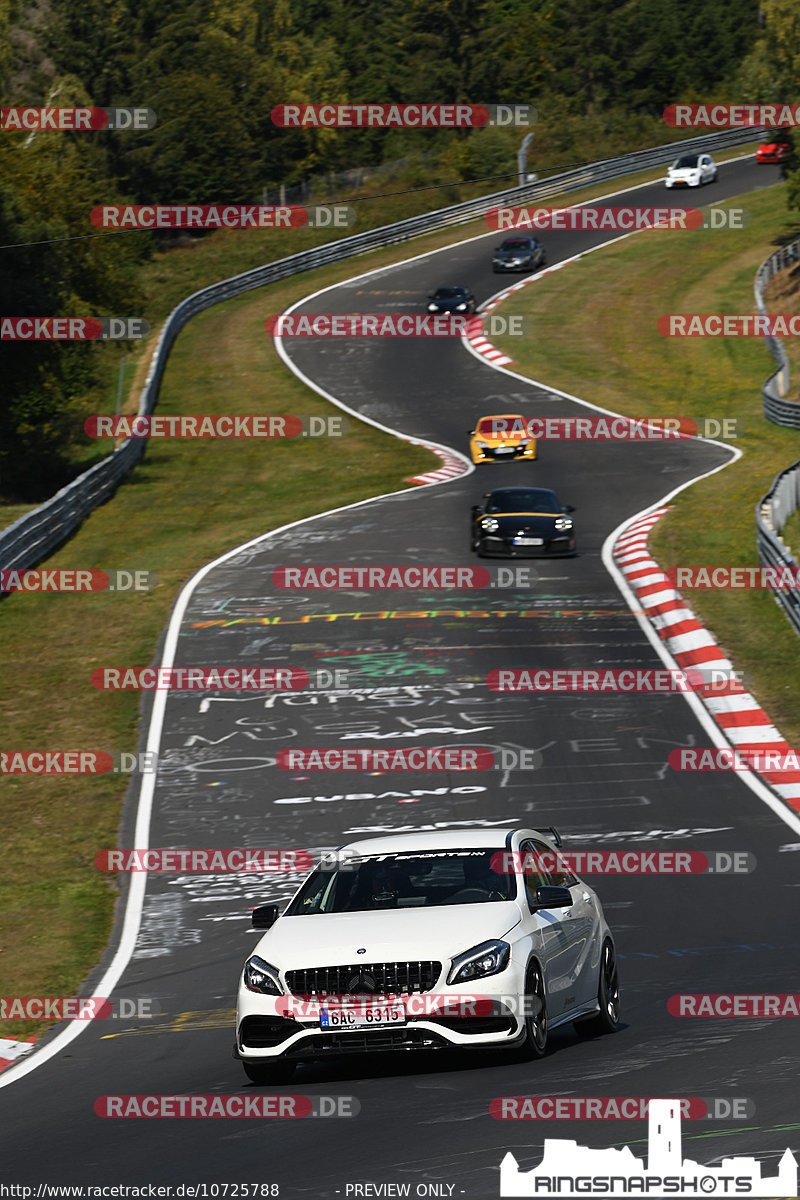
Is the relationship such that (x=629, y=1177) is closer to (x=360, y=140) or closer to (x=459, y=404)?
(x=459, y=404)

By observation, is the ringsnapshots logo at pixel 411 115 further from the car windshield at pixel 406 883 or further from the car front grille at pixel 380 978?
the car front grille at pixel 380 978

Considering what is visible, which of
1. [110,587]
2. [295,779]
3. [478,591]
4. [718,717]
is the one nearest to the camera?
[295,779]

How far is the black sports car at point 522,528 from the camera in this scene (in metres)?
32.8

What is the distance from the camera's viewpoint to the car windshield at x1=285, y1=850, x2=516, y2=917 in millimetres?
10617

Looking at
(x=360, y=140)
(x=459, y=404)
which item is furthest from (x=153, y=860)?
(x=360, y=140)

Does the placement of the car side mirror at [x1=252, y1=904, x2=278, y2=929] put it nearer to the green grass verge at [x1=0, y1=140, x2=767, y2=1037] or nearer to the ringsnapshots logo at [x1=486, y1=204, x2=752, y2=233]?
the green grass verge at [x1=0, y1=140, x2=767, y2=1037]

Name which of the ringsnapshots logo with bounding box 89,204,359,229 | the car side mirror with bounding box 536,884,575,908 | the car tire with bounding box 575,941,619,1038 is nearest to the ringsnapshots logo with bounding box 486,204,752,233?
the ringsnapshots logo with bounding box 89,204,359,229

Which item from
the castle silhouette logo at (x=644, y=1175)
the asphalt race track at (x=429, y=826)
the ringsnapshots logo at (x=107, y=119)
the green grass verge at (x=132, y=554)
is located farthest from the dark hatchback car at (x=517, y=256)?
the castle silhouette logo at (x=644, y=1175)

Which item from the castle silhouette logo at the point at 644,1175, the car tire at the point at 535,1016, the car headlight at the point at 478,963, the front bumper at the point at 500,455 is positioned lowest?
the front bumper at the point at 500,455

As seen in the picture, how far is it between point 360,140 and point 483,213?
35.9 m

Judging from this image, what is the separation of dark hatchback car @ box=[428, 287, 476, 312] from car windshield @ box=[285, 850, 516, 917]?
179ft

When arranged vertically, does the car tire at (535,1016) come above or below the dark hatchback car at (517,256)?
above

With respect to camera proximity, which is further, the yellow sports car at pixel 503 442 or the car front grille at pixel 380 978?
the yellow sports car at pixel 503 442

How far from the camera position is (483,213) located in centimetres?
8238
